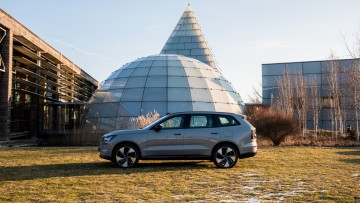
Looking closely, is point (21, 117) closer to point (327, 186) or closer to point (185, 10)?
point (327, 186)

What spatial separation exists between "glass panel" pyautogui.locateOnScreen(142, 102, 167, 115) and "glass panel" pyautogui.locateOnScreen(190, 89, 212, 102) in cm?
248

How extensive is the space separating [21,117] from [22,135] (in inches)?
89.7

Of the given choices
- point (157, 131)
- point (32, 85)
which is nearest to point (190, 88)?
point (32, 85)

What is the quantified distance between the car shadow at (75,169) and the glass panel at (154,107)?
16.0 meters

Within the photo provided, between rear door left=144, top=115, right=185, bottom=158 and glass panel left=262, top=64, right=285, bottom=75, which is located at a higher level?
glass panel left=262, top=64, right=285, bottom=75

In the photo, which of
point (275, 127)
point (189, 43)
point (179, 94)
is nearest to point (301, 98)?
point (179, 94)

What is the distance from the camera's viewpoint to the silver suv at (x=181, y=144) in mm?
11555

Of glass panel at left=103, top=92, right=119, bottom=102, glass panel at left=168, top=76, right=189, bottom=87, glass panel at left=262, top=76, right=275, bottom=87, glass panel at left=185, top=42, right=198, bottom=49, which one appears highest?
glass panel at left=185, top=42, right=198, bottom=49

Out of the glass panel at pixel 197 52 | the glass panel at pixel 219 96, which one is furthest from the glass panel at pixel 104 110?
the glass panel at pixel 197 52

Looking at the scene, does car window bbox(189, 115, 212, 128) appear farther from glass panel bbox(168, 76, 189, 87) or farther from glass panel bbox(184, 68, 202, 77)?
glass panel bbox(184, 68, 202, 77)

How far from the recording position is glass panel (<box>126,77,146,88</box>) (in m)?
30.9

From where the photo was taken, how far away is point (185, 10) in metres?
56.3

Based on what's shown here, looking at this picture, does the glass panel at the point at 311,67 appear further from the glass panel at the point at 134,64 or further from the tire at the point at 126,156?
the tire at the point at 126,156

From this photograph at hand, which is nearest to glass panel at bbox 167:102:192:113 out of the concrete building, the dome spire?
the concrete building
